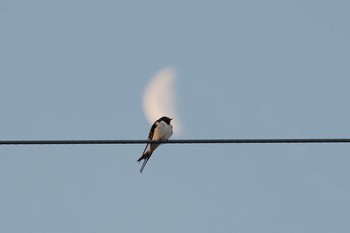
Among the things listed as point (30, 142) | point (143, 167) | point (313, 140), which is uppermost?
point (313, 140)

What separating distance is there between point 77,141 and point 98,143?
159 millimetres

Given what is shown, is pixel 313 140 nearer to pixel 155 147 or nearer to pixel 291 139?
pixel 291 139

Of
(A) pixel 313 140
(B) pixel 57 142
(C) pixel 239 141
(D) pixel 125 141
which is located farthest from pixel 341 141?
(B) pixel 57 142

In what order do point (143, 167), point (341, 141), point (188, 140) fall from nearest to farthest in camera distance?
point (341, 141)
point (188, 140)
point (143, 167)

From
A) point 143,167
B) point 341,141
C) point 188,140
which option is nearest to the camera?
point 341,141

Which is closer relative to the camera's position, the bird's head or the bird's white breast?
the bird's white breast

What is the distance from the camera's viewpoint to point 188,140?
25.4 feet

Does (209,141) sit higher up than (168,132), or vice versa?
(209,141)

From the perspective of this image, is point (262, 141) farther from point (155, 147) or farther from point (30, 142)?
point (155, 147)

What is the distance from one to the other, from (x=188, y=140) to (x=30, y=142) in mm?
1244

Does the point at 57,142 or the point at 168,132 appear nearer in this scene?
the point at 57,142

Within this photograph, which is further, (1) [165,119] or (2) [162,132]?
(1) [165,119]

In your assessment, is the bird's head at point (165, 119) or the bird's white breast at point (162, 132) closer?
the bird's white breast at point (162, 132)

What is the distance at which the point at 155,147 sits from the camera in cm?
1380
